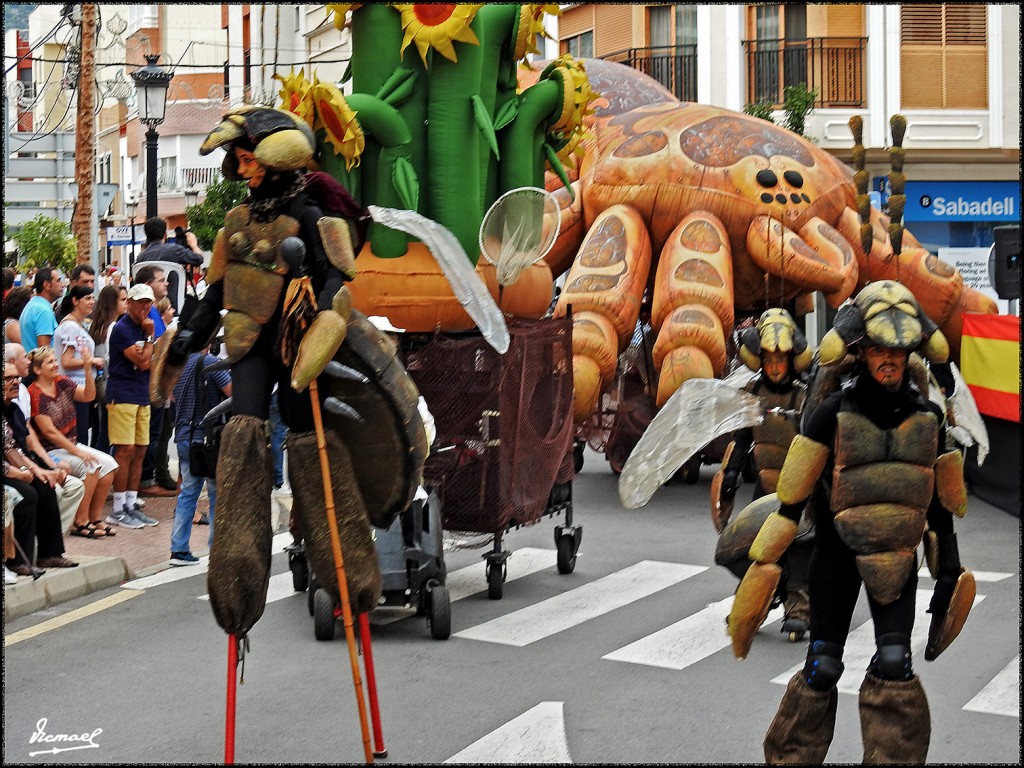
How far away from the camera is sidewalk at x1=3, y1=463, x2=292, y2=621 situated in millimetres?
9664

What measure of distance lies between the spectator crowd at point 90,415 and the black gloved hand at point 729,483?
305 centimetres

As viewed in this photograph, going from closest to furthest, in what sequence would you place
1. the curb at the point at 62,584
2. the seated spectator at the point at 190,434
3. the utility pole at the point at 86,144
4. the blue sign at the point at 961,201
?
the curb at the point at 62,584
the seated spectator at the point at 190,434
the utility pole at the point at 86,144
the blue sign at the point at 961,201

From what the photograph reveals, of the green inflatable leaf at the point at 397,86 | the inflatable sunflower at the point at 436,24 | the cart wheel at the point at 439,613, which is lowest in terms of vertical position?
the cart wheel at the point at 439,613

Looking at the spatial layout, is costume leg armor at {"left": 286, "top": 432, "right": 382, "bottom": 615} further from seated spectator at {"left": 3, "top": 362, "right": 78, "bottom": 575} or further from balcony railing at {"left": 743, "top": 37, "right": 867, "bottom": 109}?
balcony railing at {"left": 743, "top": 37, "right": 867, "bottom": 109}

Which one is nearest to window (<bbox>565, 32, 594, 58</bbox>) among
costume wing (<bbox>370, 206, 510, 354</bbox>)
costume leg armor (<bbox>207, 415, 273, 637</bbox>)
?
costume wing (<bbox>370, 206, 510, 354</bbox>)

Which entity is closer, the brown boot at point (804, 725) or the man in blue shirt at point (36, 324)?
the brown boot at point (804, 725)

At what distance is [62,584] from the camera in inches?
393

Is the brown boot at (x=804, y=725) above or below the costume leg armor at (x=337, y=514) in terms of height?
below

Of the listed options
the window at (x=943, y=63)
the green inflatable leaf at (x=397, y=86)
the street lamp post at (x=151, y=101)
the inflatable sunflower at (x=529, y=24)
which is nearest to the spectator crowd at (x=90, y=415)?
the green inflatable leaf at (x=397, y=86)

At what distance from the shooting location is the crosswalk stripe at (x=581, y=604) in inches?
356

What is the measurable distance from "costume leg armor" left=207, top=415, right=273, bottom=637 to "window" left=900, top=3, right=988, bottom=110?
967 inches

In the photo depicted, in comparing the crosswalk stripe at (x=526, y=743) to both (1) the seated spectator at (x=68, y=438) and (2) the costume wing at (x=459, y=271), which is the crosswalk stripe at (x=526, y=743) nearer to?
(2) the costume wing at (x=459, y=271)

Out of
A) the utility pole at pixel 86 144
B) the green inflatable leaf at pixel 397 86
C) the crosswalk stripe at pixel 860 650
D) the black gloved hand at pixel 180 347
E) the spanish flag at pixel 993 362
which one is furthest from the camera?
the utility pole at pixel 86 144

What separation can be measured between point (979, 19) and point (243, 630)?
25900 millimetres
